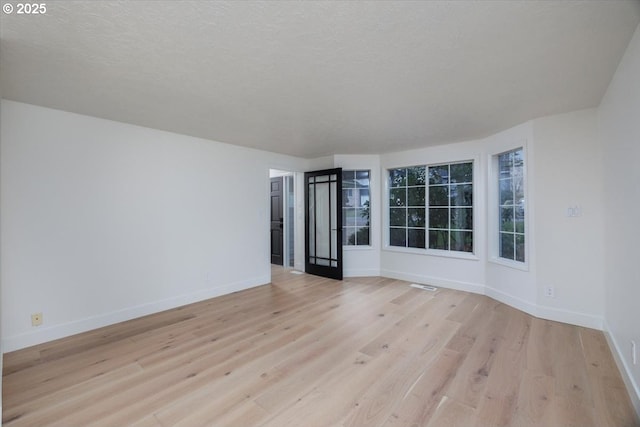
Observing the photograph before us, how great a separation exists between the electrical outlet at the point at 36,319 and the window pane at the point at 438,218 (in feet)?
16.9

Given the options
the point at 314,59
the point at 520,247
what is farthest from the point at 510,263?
the point at 314,59

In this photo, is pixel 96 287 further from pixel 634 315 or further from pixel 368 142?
pixel 634 315

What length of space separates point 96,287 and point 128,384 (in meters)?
1.48

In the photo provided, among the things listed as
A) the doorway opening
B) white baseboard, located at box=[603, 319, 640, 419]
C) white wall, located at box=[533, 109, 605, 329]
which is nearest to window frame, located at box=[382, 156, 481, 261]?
white wall, located at box=[533, 109, 605, 329]

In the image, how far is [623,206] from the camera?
217cm

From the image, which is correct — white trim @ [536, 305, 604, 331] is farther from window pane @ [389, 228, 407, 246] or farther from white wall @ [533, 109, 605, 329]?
window pane @ [389, 228, 407, 246]

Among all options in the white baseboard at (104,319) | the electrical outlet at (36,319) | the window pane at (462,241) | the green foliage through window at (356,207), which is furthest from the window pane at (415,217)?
the electrical outlet at (36,319)

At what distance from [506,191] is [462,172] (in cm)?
74

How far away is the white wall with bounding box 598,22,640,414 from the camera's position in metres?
1.83

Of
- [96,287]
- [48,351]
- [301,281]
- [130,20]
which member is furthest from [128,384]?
[301,281]

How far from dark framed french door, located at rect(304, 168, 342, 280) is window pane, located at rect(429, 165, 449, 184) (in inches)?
61.7

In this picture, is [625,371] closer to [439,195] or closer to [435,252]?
[435,252]

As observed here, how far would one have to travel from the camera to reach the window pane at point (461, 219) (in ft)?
14.5

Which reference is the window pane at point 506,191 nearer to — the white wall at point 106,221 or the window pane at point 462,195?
the window pane at point 462,195
